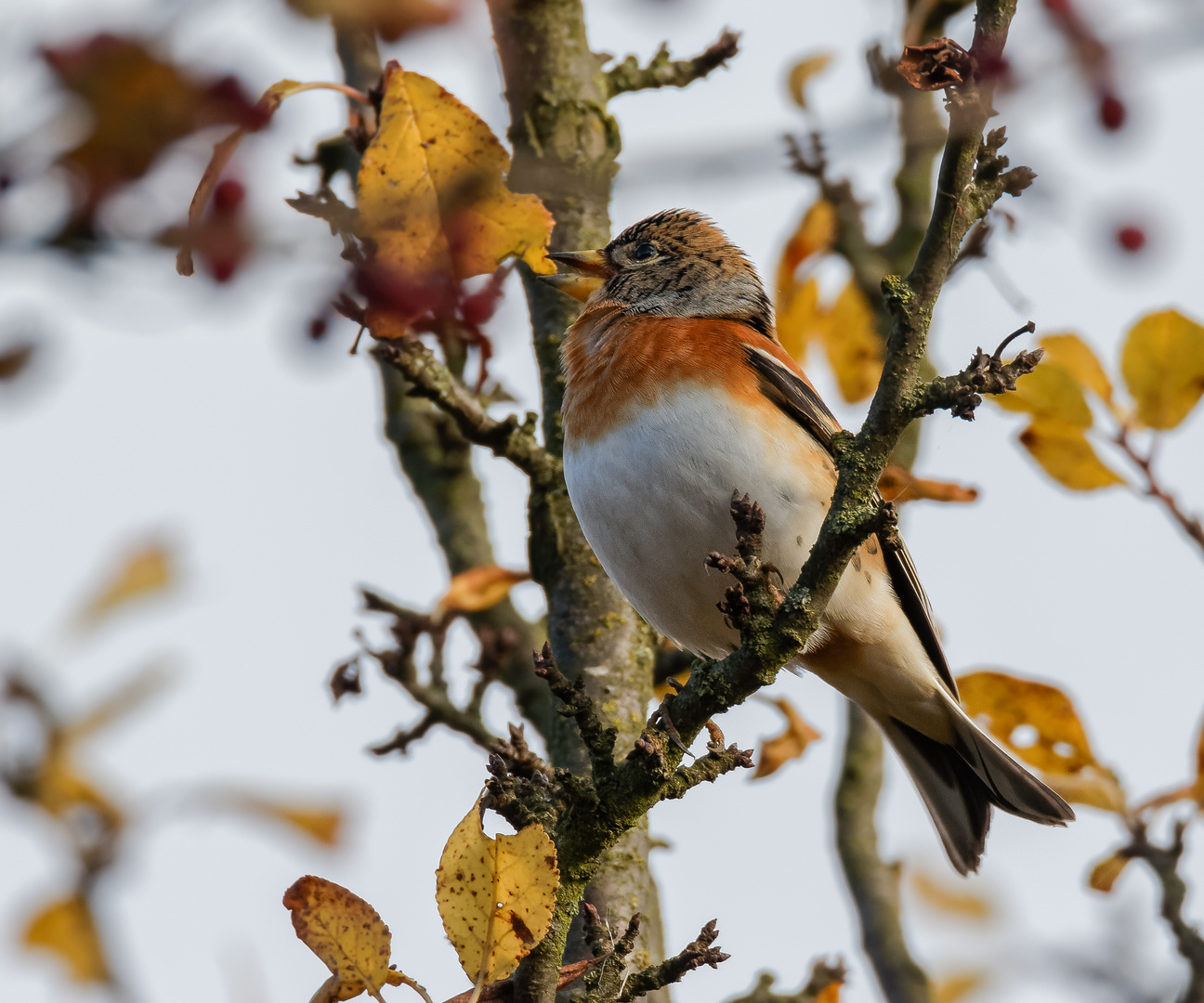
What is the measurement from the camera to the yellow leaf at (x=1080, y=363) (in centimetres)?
444

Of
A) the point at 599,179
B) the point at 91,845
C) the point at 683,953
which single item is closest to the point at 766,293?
the point at 599,179

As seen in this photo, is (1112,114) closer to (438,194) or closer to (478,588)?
(438,194)

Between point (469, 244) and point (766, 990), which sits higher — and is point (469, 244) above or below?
above

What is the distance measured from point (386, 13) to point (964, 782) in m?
3.94

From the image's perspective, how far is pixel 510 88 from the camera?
5531mm

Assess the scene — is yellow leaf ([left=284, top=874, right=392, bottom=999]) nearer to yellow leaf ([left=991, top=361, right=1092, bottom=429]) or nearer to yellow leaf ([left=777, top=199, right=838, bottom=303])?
yellow leaf ([left=991, top=361, right=1092, bottom=429])

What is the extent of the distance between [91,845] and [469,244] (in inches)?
60.8

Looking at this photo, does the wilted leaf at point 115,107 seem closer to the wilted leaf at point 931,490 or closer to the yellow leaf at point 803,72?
the wilted leaf at point 931,490

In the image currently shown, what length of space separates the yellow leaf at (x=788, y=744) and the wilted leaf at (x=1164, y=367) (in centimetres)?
167

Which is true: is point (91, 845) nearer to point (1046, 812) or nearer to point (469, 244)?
point (469, 244)

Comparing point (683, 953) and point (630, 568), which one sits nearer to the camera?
point (683, 953)

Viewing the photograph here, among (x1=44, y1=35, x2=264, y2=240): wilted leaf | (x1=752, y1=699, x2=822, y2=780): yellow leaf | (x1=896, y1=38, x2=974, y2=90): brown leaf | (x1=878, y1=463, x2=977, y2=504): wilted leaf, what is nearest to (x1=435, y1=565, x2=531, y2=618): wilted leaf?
(x1=752, y1=699, x2=822, y2=780): yellow leaf

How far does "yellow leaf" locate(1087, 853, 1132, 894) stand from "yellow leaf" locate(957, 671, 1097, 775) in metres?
0.31

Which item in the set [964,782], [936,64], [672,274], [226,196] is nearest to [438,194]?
[226,196]
